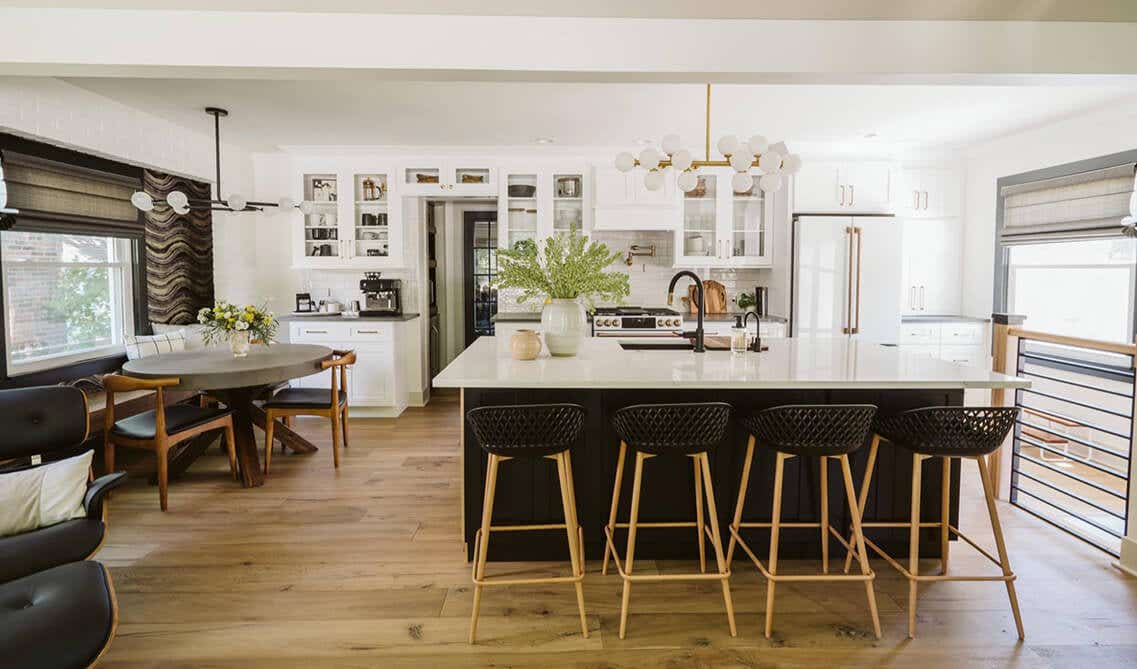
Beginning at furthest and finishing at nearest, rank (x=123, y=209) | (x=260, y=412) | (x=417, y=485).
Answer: (x=123, y=209)
(x=260, y=412)
(x=417, y=485)

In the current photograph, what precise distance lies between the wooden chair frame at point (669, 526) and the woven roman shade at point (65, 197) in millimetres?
3443

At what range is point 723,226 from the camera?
19.8 feet

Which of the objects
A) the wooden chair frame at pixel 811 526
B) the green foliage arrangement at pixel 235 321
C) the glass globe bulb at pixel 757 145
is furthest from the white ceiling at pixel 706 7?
the green foliage arrangement at pixel 235 321

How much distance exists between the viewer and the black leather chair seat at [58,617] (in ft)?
5.56

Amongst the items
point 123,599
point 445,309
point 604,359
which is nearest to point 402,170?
point 445,309

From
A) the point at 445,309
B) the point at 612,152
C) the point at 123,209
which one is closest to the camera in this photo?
the point at 123,209

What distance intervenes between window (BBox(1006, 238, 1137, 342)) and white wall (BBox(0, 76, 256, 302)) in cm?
666

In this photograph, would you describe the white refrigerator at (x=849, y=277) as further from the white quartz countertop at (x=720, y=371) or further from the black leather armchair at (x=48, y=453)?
the black leather armchair at (x=48, y=453)

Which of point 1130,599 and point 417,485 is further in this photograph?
point 417,485

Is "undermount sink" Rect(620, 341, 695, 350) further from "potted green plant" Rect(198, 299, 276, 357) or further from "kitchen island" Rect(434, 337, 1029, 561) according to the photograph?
"potted green plant" Rect(198, 299, 276, 357)

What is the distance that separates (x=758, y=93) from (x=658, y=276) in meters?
2.43

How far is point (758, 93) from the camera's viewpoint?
13.4 feet

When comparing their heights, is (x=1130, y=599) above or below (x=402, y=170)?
below

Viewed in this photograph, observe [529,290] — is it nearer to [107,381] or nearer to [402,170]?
[107,381]
